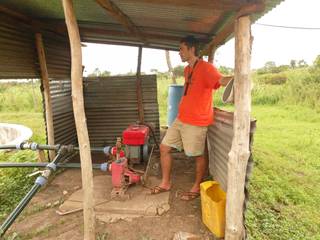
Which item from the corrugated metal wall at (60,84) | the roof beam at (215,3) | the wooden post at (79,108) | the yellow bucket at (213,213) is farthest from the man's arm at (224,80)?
the corrugated metal wall at (60,84)

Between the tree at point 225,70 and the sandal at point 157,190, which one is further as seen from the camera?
the tree at point 225,70

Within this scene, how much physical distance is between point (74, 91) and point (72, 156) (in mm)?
3698

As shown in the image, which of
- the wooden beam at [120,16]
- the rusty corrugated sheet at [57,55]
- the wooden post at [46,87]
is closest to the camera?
the wooden beam at [120,16]

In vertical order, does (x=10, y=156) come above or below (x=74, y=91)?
below

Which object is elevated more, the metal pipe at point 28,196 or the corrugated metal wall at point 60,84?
the corrugated metal wall at point 60,84

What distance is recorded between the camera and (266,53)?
33125 mm

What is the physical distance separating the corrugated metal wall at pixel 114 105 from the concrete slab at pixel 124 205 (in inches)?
95.7

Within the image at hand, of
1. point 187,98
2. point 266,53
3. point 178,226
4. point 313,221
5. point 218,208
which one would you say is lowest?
point 313,221

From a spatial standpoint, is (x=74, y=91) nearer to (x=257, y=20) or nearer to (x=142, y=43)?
(x=257, y=20)

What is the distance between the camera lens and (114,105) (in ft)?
21.7

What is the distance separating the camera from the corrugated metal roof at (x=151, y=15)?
2.90 metres

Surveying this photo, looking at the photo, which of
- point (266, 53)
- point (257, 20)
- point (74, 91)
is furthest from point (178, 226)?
point (266, 53)

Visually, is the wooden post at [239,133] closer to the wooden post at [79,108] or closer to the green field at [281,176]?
the green field at [281,176]

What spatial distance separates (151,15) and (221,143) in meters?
2.03
